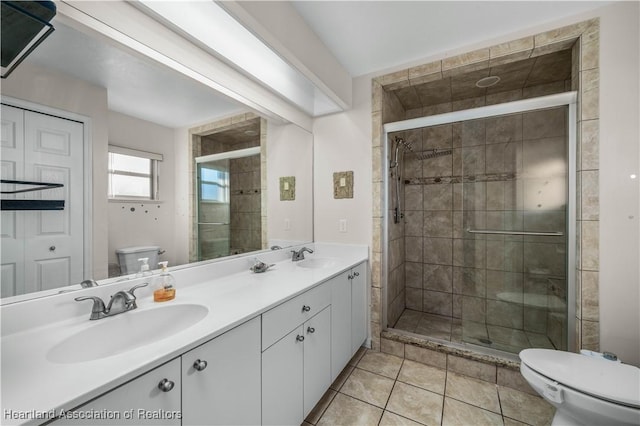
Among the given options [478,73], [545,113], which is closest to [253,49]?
[478,73]

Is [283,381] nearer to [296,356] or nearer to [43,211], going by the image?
[296,356]

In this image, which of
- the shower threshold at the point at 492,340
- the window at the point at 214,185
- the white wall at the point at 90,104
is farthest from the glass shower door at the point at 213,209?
the shower threshold at the point at 492,340

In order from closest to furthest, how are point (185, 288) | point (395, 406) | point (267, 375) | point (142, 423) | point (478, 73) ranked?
point (142, 423) → point (267, 375) → point (185, 288) → point (395, 406) → point (478, 73)

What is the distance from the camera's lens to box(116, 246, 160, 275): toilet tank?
115 cm

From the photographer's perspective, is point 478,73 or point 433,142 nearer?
point 478,73

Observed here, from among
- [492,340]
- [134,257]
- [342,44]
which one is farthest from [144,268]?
[492,340]

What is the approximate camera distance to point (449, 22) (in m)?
1.66

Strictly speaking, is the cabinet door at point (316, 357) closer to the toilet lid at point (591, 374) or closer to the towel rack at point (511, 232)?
the toilet lid at point (591, 374)

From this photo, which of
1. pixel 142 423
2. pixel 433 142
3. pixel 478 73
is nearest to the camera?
pixel 142 423

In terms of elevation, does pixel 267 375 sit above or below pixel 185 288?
below

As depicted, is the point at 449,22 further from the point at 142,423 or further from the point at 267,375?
the point at 142,423

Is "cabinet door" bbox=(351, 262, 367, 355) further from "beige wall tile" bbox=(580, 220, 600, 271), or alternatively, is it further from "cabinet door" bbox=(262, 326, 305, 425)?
"beige wall tile" bbox=(580, 220, 600, 271)

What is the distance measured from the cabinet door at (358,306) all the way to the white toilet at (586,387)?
3.30 ft

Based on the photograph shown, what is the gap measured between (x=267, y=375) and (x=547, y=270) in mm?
1980
